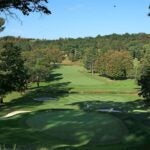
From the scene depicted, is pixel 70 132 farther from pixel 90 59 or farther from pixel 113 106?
pixel 90 59

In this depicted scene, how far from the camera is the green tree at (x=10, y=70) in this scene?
8153 cm

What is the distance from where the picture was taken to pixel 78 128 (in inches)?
1496

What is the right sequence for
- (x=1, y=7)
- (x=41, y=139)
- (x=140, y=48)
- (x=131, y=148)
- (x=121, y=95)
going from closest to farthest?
(x=1, y=7), (x=131, y=148), (x=41, y=139), (x=121, y=95), (x=140, y=48)

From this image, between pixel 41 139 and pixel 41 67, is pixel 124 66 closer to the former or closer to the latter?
pixel 41 67

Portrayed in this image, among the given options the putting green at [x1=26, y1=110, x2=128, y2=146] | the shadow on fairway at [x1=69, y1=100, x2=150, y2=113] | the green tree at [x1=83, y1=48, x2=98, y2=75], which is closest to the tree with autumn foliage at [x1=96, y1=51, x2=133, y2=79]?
the green tree at [x1=83, y1=48, x2=98, y2=75]

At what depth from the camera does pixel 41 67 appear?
411 feet

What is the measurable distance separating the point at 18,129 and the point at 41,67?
8799cm

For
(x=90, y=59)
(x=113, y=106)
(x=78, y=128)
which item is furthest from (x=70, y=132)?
(x=90, y=59)

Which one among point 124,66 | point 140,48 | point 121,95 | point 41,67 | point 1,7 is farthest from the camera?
point 140,48

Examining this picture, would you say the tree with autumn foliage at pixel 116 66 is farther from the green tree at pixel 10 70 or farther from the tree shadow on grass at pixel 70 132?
the tree shadow on grass at pixel 70 132

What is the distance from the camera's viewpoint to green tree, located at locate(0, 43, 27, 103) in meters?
81.5

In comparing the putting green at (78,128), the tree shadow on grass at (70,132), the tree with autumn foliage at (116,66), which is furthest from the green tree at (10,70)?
the tree with autumn foliage at (116,66)

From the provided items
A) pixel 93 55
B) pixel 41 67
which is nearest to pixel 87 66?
pixel 93 55

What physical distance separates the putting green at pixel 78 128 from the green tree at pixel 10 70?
34.0 m
